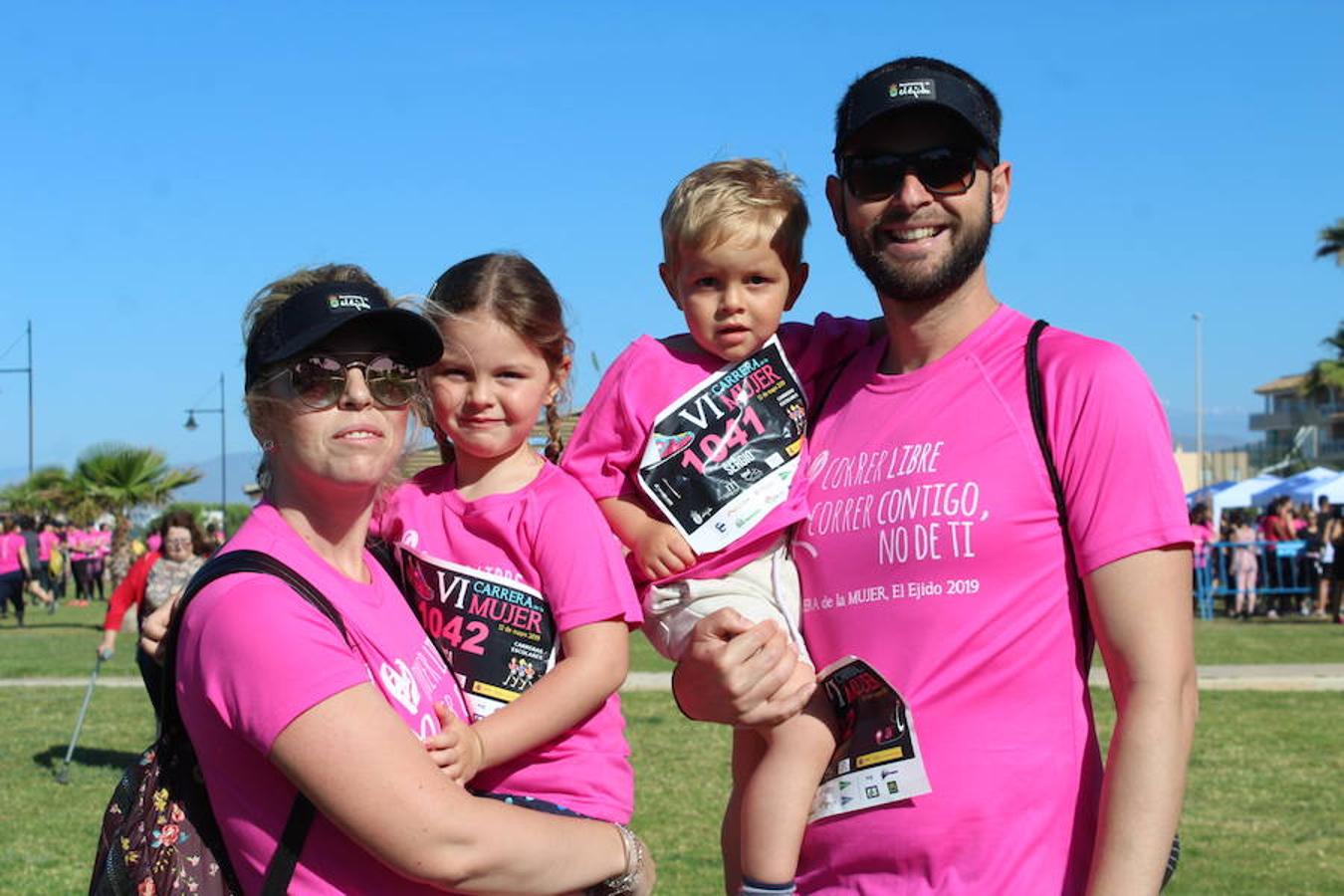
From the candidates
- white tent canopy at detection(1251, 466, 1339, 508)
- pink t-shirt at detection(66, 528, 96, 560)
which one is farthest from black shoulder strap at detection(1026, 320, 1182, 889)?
pink t-shirt at detection(66, 528, 96, 560)

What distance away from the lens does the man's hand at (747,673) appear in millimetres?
2832

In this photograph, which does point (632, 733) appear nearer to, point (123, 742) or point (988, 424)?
point (123, 742)

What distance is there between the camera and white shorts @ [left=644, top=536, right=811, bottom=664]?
121 inches

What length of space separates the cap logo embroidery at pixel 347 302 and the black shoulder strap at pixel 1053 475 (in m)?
1.20

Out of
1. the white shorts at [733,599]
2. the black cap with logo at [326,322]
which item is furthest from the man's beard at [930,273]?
the black cap with logo at [326,322]

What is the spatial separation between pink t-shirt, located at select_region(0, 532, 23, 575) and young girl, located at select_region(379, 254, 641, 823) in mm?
25331

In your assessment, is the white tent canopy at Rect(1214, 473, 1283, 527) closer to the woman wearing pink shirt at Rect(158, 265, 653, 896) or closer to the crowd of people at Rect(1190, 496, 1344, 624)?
the crowd of people at Rect(1190, 496, 1344, 624)

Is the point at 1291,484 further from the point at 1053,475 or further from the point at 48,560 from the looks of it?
the point at 1053,475

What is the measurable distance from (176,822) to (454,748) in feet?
1.51

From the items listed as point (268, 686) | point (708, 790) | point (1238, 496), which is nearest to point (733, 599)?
point (268, 686)

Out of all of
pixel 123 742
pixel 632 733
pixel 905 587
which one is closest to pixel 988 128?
pixel 905 587

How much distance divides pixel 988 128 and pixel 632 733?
1060cm

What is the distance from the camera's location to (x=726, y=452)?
3264mm

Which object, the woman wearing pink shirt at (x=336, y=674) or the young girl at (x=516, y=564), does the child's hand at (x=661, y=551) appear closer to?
the young girl at (x=516, y=564)
